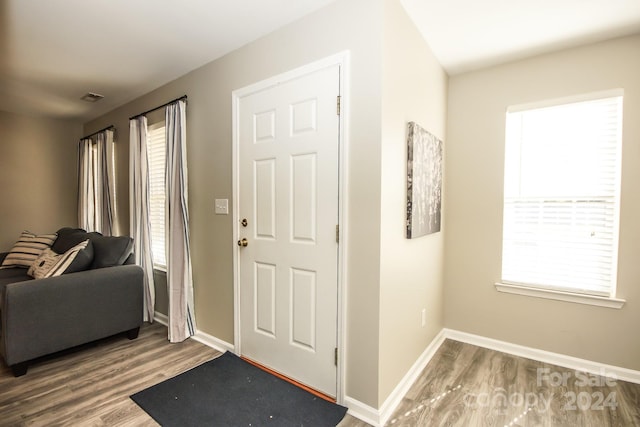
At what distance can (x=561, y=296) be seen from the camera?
2.31 meters

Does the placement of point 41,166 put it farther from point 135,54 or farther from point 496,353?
point 496,353

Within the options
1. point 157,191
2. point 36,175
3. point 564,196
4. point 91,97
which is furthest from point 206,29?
point 36,175

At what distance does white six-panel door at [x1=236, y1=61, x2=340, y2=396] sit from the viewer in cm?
185

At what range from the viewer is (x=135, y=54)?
244 centimetres

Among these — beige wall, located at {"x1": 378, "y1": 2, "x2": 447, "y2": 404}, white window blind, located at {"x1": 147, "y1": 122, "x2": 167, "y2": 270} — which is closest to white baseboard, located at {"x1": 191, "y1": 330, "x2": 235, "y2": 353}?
white window blind, located at {"x1": 147, "y1": 122, "x2": 167, "y2": 270}

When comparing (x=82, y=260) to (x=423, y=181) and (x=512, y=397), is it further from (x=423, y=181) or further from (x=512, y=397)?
(x=512, y=397)

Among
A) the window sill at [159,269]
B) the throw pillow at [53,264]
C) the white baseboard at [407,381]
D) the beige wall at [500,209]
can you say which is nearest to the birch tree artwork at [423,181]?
the beige wall at [500,209]

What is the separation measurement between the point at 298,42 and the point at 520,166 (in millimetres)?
2061

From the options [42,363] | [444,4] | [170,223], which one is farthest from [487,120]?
[42,363]

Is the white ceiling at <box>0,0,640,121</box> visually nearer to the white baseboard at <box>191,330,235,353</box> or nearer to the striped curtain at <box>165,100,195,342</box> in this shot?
the striped curtain at <box>165,100,195,342</box>

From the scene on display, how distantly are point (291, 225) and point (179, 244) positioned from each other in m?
1.29

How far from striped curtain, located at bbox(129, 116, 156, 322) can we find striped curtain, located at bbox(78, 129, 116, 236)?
0.75 metres

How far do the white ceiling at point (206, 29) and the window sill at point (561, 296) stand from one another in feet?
6.22

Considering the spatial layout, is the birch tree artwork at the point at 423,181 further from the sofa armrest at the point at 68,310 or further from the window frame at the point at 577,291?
the sofa armrest at the point at 68,310
